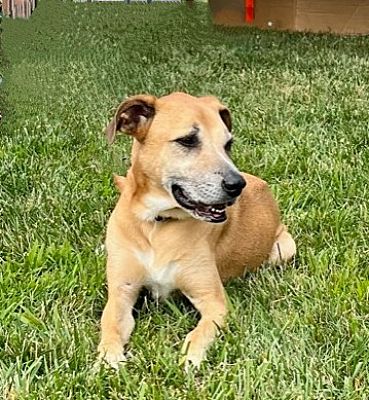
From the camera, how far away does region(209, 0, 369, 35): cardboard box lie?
12.9 meters

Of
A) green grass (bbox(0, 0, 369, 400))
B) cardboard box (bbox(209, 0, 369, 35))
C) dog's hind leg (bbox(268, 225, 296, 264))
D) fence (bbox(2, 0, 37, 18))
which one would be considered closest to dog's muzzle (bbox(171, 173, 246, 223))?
green grass (bbox(0, 0, 369, 400))

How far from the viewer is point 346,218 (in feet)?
14.6

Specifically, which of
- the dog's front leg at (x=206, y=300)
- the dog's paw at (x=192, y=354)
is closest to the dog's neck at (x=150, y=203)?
the dog's front leg at (x=206, y=300)

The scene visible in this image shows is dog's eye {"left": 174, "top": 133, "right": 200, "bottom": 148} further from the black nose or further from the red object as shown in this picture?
the red object

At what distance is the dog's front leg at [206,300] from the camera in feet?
10.6

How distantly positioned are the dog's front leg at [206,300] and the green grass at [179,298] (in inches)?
2.4

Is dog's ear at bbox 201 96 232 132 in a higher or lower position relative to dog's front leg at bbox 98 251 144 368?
higher

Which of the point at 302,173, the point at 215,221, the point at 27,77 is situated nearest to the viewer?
the point at 215,221

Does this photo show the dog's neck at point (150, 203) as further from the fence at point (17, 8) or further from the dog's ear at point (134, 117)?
the fence at point (17, 8)

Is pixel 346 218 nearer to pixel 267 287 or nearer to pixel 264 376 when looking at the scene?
pixel 267 287

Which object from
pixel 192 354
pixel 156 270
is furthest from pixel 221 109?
pixel 192 354

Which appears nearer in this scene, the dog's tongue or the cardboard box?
the dog's tongue

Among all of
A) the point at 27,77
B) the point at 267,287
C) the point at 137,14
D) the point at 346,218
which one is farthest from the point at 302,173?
the point at 137,14

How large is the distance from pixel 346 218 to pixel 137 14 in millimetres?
9285
